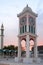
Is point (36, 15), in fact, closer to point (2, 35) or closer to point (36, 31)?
point (36, 31)

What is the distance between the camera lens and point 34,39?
35.2m

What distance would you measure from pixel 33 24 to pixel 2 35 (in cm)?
3729

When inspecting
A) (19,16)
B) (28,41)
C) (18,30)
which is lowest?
(28,41)

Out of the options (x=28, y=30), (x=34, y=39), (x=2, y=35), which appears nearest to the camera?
(x=28, y=30)

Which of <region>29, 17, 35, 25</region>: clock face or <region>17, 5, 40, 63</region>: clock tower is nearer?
<region>17, 5, 40, 63</region>: clock tower

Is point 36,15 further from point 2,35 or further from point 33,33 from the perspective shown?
point 2,35

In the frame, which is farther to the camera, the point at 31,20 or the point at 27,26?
the point at 31,20

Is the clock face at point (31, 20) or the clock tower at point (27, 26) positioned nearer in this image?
the clock tower at point (27, 26)

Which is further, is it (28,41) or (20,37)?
(20,37)

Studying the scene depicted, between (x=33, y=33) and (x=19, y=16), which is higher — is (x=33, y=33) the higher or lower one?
the lower one

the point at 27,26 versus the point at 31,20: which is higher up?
the point at 31,20

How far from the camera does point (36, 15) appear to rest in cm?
3472

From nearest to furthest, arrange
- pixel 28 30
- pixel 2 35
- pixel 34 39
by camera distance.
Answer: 1. pixel 28 30
2. pixel 34 39
3. pixel 2 35

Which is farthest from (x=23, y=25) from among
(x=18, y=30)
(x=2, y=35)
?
(x=2, y=35)
